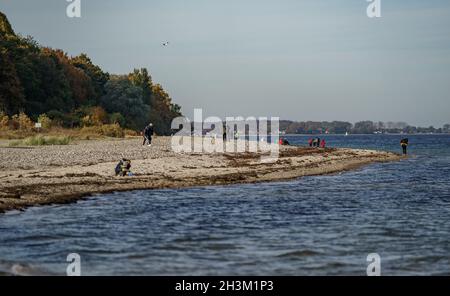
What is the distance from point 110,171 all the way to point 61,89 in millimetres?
56457

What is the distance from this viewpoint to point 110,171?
3344 centimetres

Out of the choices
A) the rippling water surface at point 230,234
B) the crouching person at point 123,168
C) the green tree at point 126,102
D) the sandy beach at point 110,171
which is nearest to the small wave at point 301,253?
the rippling water surface at point 230,234

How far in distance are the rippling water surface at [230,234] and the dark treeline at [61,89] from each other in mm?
48417

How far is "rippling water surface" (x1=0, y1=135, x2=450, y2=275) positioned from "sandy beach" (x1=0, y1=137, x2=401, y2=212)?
4.26 feet

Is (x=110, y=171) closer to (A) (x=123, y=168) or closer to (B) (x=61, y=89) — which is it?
(A) (x=123, y=168)

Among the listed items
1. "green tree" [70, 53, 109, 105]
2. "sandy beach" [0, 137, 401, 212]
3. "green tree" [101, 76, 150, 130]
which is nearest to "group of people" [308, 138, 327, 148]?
"green tree" [101, 76, 150, 130]

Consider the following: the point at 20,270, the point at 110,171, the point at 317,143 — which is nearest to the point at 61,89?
the point at 317,143

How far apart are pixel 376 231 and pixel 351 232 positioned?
2.70 feet

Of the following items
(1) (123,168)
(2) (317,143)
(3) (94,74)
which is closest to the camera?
(1) (123,168)

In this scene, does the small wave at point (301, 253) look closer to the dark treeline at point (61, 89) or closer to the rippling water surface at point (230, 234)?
the rippling water surface at point (230, 234)

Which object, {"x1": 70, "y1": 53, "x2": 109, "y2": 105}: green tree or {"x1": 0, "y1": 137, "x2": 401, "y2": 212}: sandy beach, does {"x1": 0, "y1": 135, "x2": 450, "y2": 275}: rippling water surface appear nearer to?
{"x1": 0, "y1": 137, "x2": 401, "y2": 212}: sandy beach

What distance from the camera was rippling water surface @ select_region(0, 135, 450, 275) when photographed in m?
15.0

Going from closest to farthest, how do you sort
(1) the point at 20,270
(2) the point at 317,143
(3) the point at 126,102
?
(1) the point at 20,270 < (2) the point at 317,143 < (3) the point at 126,102
